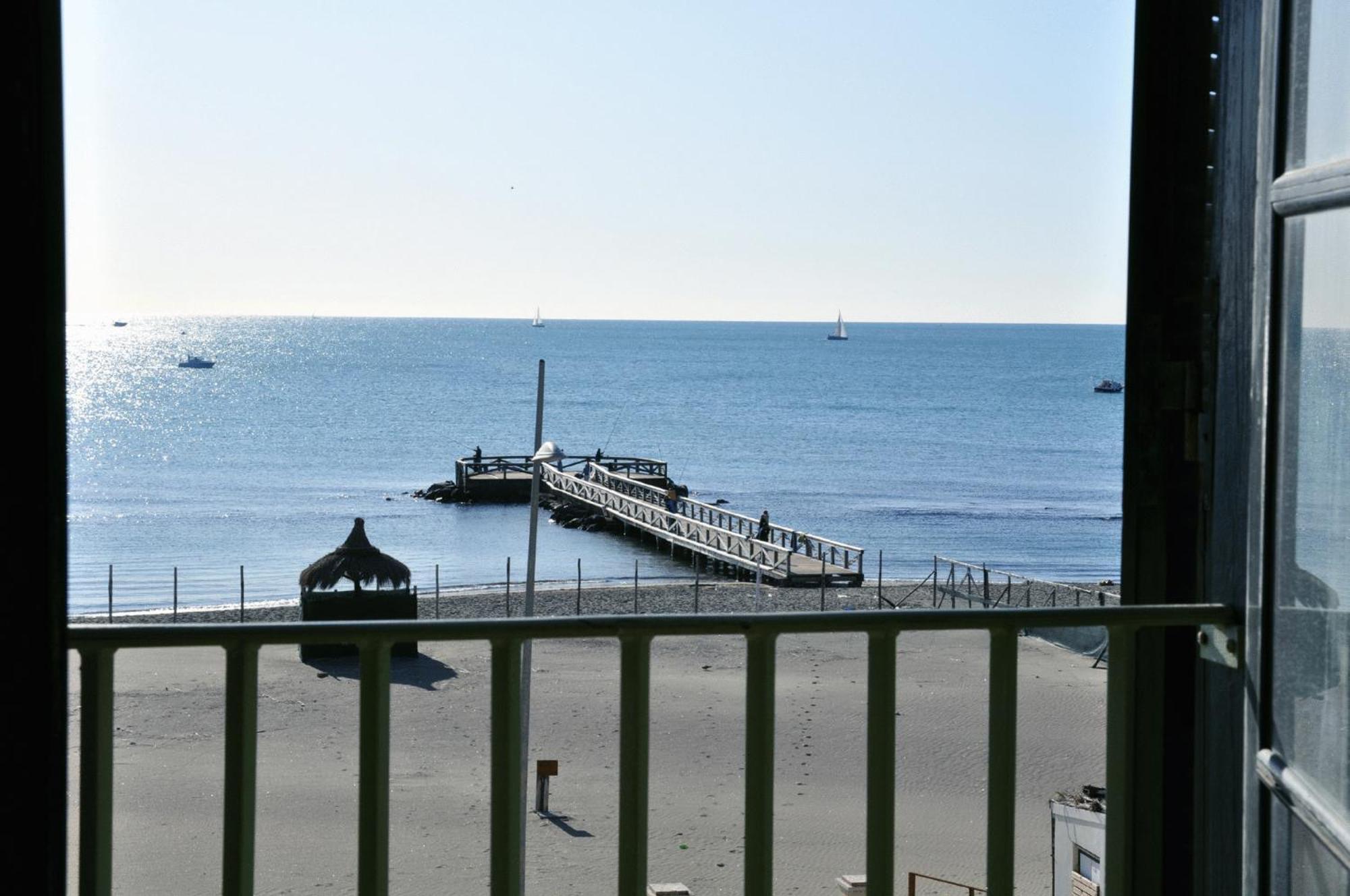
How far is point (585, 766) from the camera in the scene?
16391 millimetres

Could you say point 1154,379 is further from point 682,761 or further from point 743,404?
point 743,404

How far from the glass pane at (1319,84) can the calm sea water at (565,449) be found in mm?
32654

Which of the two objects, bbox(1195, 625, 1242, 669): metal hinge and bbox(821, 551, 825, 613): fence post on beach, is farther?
bbox(821, 551, 825, 613): fence post on beach

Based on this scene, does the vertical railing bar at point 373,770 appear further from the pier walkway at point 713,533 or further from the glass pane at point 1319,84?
the pier walkway at point 713,533

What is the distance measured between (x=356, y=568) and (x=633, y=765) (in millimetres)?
15813

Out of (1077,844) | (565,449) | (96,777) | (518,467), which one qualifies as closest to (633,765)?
(96,777)

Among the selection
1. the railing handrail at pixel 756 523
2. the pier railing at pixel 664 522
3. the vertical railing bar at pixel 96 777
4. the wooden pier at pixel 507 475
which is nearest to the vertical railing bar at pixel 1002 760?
the vertical railing bar at pixel 96 777

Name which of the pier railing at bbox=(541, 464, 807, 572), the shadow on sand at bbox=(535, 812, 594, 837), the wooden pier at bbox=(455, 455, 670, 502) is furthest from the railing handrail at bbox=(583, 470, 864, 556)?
the shadow on sand at bbox=(535, 812, 594, 837)

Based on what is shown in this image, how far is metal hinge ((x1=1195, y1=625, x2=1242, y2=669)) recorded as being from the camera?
2002 mm

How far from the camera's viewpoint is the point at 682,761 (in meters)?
16.6

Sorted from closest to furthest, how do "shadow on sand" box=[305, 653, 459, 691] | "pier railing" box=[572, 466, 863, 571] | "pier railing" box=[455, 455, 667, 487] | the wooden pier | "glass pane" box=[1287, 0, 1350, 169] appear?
1. "glass pane" box=[1287, 0, 1350, 169]
2. "shadow on sand" box=[305, 653, 459, 691]
3. "pier railing" box=[572, 466, 863, 571]
4. the wooden pier
5. "pier railing" box=[455, 455, 667, 487]

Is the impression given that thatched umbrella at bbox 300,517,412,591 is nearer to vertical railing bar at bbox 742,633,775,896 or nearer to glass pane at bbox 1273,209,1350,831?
vertical railing bar at bbox 742,633,775,896

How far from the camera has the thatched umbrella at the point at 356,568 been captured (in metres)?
17.1

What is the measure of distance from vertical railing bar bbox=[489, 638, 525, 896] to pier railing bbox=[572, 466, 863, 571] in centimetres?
2913
